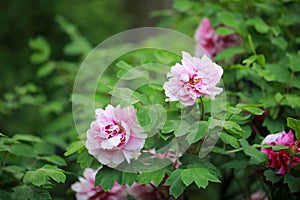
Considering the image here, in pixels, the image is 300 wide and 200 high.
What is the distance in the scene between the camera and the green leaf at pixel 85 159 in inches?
49.0

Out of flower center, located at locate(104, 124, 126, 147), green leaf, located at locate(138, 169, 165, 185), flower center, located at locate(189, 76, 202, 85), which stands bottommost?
green leaf, located at locate(138, 169, 165, 185)

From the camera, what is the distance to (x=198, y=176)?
1.18m

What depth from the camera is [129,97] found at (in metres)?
1.21

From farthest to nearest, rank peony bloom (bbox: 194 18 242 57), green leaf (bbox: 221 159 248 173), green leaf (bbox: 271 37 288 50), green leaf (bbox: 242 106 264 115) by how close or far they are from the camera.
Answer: peony bloom (bbox: 194 18 242 57), green leaf (bbox: 271 37 288 50), green leaf (bbox: 221 159 248 173), green leaf (bbox: 242 106 264 115)

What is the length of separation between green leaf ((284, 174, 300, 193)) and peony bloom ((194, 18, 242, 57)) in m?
0.70

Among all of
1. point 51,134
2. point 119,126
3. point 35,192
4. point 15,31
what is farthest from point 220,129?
point 15,31

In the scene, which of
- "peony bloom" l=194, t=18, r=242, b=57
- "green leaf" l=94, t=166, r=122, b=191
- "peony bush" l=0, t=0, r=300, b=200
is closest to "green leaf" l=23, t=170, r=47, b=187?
"peony bush" l=0, t=0, r=300, b=200

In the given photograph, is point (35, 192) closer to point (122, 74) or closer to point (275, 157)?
point (122, 74)

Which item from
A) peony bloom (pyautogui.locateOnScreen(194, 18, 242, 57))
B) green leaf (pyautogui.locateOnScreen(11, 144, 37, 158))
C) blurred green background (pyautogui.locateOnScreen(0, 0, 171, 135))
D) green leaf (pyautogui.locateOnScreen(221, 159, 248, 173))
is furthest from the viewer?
blurred green background (pyautogui.locateOnScreen(0, 0, 171, 135))

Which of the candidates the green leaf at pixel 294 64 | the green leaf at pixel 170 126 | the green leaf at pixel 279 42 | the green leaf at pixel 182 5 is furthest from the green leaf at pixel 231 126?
the green leaf at pixel 182 5

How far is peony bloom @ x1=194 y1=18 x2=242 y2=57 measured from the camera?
6.03 feet

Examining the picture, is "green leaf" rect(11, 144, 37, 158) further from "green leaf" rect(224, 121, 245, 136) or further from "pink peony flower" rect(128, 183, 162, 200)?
"green leaf" rect(224, 121, 245, 136)

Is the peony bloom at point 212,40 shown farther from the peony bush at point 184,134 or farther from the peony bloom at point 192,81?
the peony bloom at point 192,81

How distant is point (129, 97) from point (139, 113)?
5 centimetres
